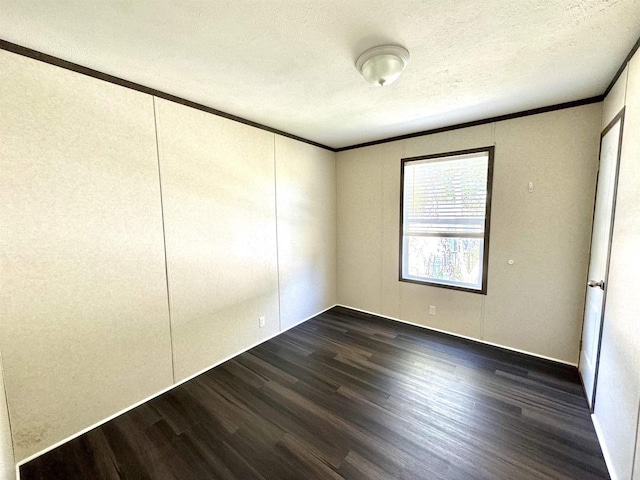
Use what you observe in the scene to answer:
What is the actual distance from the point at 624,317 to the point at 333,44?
229cm

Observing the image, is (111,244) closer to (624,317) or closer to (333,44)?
(333,44)

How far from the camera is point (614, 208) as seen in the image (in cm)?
172

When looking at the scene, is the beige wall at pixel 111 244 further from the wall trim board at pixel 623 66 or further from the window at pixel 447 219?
the wall trim board at pixel 623 66

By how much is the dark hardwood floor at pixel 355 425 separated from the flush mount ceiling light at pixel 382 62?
240cm

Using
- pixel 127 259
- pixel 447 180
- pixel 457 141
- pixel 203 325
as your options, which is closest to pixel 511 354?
pixel 447 180

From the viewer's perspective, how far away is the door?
1.80 m

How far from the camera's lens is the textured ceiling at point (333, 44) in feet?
4.17

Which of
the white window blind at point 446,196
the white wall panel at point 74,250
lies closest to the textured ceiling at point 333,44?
the white wall panel at point 74,250

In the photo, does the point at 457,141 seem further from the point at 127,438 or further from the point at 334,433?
the point at 127,438

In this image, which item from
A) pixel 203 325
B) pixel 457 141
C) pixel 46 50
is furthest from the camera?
pixel 457 141

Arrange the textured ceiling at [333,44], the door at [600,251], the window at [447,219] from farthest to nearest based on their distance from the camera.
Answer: the window at [447,219], the door at [600,251], the textured ceiling at [333,44]

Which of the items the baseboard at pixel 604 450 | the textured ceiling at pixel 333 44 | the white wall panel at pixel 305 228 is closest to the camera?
the textured ceiling at pixel 333 44

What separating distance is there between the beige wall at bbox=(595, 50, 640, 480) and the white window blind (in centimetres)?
119

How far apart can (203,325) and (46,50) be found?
224 centimetres
